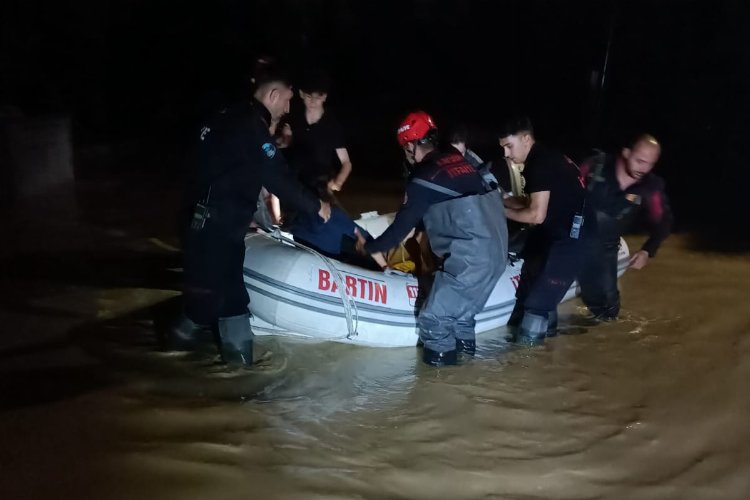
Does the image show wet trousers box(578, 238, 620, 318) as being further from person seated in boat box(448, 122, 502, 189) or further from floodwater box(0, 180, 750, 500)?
person seated in boat box(448, 122, 502, 189)

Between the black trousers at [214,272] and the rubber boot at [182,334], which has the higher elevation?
the black trousers at [214,272]

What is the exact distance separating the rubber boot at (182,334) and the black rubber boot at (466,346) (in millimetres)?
1511

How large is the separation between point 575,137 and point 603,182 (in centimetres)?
1202

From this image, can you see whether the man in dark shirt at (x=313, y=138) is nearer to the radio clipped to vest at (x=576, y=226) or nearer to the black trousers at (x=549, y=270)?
the black trousers at (x=549, y=270)

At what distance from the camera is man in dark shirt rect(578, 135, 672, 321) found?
4.77 metres

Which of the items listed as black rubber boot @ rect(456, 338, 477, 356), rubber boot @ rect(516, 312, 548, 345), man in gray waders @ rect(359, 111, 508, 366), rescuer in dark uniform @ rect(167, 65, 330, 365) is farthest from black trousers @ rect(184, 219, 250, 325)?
rubber boot @ rect(516, 312, 548, 345)

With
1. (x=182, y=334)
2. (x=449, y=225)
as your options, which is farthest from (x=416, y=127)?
(x=182, y=334)

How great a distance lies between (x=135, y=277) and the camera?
19.2 feet

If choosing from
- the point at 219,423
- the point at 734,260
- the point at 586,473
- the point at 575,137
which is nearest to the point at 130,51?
the point at 575,137

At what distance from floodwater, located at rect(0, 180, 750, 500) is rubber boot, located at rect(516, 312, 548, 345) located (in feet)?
0.49

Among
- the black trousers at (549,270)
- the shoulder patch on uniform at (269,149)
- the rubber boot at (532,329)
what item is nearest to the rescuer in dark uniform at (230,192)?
the shoulder patch on uniform at (269,149)

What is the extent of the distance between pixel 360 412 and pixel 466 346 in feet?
3.13

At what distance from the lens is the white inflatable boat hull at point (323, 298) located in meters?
4.36

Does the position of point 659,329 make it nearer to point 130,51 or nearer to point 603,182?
point 603,182
